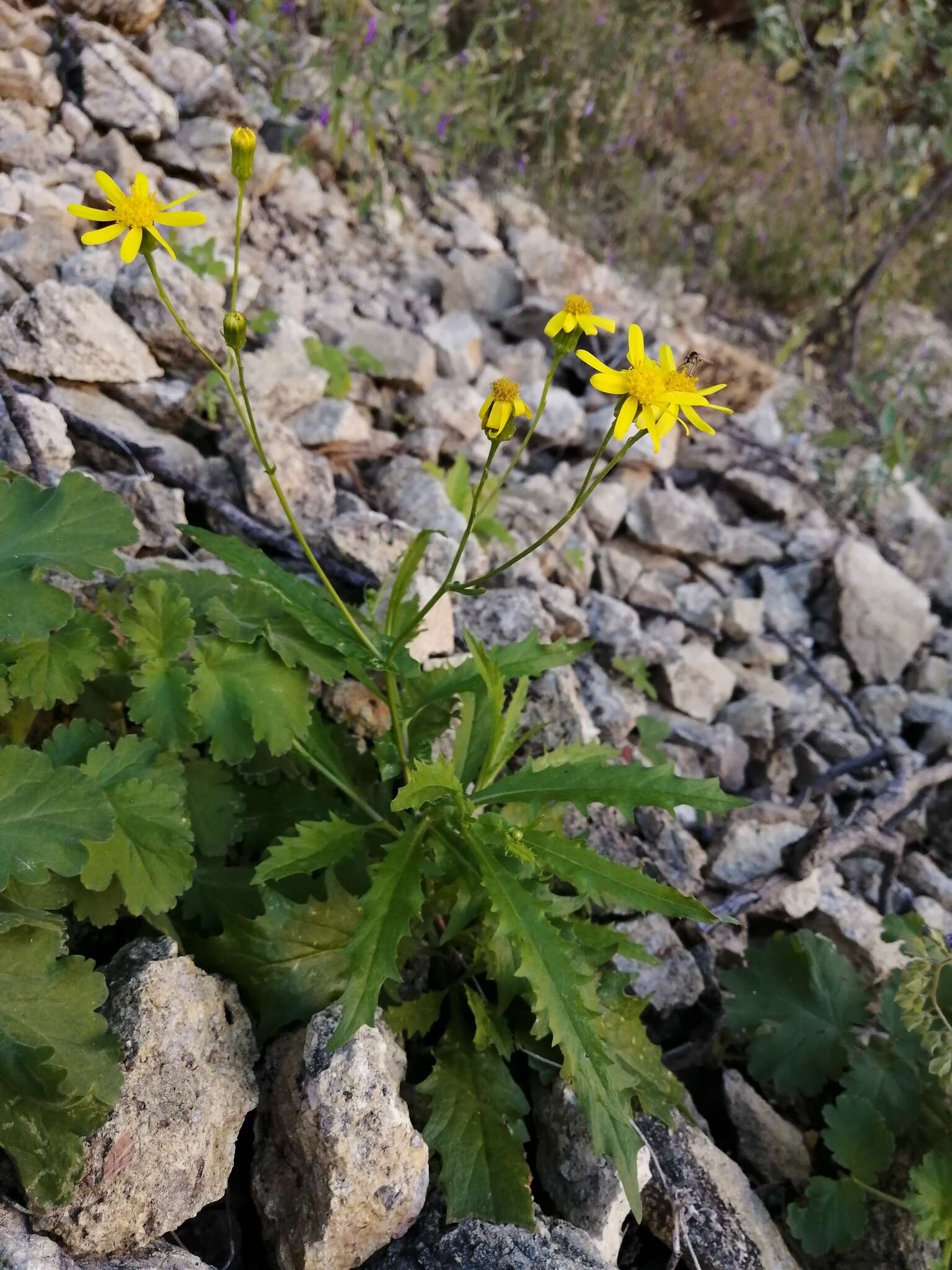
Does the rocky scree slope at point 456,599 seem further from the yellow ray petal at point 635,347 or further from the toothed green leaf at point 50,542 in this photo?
the yellow ray petal at point 635,347

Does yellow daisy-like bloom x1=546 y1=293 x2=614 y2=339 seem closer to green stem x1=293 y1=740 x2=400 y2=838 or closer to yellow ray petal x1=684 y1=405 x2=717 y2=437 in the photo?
yellow ray petal x1=684 y1=405 x2=717 y2=437

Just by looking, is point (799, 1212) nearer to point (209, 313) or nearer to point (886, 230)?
point (209, 313)

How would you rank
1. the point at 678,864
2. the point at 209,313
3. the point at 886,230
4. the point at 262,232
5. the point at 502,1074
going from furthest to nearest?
the point at 886,230
the point at 262,232
the point at 209,313
the point at 678,864
the point at 502,1074

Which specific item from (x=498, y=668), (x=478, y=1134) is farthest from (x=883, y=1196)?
(x=498, y=668)

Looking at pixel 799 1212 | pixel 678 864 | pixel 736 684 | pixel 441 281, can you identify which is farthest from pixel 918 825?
pixel 441 281

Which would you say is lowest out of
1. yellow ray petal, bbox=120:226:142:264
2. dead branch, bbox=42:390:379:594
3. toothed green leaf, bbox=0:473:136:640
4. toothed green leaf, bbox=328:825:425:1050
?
dead branch, bbox=42:390:379:594

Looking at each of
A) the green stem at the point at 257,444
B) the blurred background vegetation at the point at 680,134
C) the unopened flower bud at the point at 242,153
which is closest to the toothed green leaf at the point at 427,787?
the green stem at the point at 257,444

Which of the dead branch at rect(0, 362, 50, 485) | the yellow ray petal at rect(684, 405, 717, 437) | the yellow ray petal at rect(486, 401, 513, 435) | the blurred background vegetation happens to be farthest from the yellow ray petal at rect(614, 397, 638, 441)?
the blurred background vegetation
